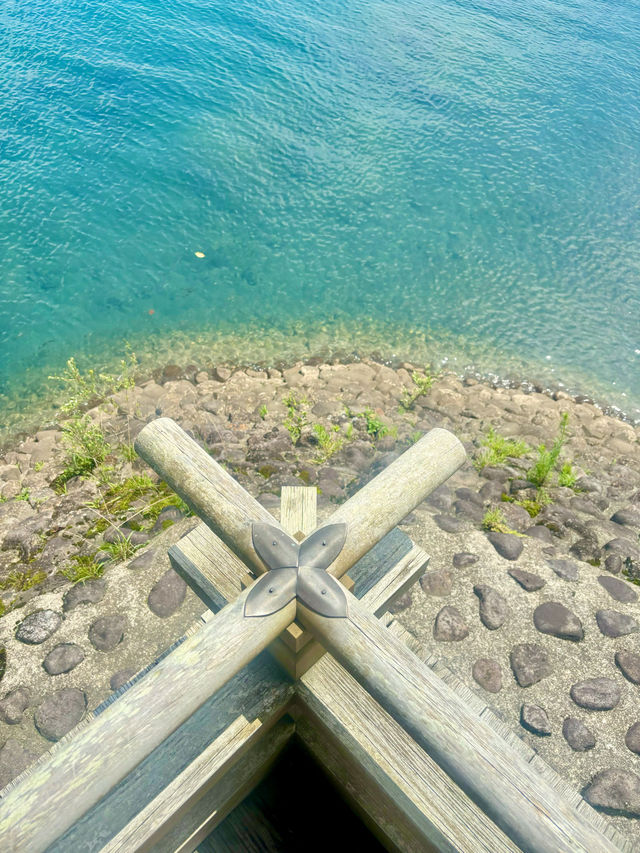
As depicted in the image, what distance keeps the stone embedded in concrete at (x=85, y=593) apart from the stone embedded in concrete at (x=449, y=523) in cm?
254

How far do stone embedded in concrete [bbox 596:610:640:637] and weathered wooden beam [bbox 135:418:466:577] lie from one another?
1.82 metres

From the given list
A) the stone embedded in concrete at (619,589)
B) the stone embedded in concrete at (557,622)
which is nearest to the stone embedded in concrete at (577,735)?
the stone embedded in concrete at (557,622)

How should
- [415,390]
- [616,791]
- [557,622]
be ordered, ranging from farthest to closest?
[415,390] < [557,622] < [616,791]

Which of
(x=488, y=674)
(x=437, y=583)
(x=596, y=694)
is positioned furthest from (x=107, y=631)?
(x=596, y=694)

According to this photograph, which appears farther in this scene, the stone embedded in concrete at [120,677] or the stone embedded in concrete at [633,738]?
the stone embedded in concrete at [120,677]

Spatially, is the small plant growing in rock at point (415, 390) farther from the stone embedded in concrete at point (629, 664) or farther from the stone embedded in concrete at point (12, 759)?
the stone embedded in concrete at point (12, 759)

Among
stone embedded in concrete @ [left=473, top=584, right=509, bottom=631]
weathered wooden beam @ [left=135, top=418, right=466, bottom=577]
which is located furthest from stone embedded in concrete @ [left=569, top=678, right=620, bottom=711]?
weathered wooden beam @ [left=135, top=418, right=466, bottom=577]

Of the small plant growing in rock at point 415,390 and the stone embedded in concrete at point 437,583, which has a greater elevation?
the stone embedded in concrete at point 437,583

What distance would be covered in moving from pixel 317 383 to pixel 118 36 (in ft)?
41.1

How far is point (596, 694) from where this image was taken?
3453 millimetres

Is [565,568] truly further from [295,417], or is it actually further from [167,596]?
[295,417]

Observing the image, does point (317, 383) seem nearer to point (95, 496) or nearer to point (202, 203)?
point (95, 496)

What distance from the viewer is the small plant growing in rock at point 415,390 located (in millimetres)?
7376

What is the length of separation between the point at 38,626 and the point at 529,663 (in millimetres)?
3217
